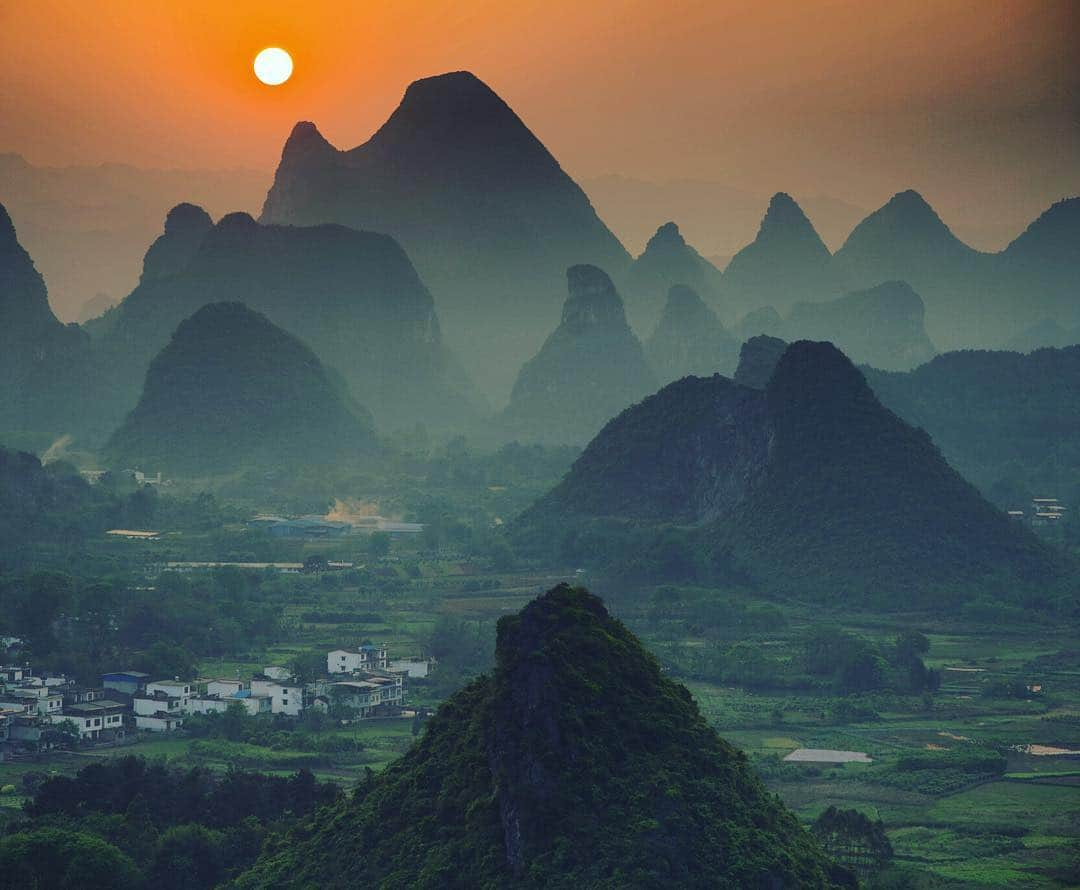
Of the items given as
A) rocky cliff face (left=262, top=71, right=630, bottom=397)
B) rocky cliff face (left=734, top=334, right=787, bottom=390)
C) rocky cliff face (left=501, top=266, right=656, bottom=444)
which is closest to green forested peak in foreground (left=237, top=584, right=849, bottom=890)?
rocky cliff face (left=734, top=334, right=787, bottom=390)

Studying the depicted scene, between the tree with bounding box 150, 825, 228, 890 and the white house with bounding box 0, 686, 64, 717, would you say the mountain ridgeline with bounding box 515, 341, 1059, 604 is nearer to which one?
the white house with bounding box 0, 686, 64, 717

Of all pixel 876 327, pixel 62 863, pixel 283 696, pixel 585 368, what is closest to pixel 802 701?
pixel 283 696

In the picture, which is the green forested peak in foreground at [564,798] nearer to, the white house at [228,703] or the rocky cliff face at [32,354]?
the white house at [228,703]

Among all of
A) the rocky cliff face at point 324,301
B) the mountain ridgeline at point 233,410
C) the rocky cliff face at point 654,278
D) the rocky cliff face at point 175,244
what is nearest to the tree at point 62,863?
the mountain ridgeline at point 233,410

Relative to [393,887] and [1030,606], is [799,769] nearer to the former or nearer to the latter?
[393,887]

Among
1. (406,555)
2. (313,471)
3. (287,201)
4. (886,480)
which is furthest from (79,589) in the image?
(287,201)
